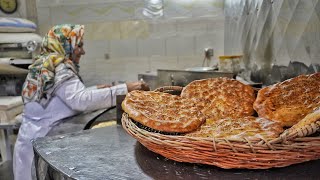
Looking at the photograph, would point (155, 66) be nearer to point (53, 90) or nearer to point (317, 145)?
point (53, 90)

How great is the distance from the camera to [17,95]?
376cm

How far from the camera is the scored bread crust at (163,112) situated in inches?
34.6

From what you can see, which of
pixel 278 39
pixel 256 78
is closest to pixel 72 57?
pixel 256 78

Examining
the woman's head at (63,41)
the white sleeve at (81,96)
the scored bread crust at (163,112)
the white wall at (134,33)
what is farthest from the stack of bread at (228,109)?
the white wall at (134,33)

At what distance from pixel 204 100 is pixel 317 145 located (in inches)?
18.5

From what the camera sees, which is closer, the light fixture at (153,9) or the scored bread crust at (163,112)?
the scored bread crust at (163,112)

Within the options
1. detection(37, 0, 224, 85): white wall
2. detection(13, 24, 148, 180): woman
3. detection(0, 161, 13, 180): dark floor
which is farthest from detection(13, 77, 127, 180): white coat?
detection(37, 0, 224, 85): white wall

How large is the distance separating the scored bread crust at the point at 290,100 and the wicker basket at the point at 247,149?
0.47ft

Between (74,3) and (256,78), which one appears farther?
(74,3)

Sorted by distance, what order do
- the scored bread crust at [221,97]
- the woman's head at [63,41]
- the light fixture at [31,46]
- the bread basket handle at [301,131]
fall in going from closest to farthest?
1. the bread basket handle at [301,131]
2. the scored bread crust at [221,97]
3. the woman's head at [63,41]
4. the light fixture at [31,46]

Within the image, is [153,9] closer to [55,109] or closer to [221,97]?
[55,109]

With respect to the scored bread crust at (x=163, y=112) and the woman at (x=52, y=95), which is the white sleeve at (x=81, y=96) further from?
the scored bread crust at (x=163, y=112)

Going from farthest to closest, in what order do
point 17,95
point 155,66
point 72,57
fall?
point 155,66 → point 17,95 → point 72,57

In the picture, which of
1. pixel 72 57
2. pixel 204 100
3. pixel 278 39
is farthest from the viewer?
pixel 72 57
